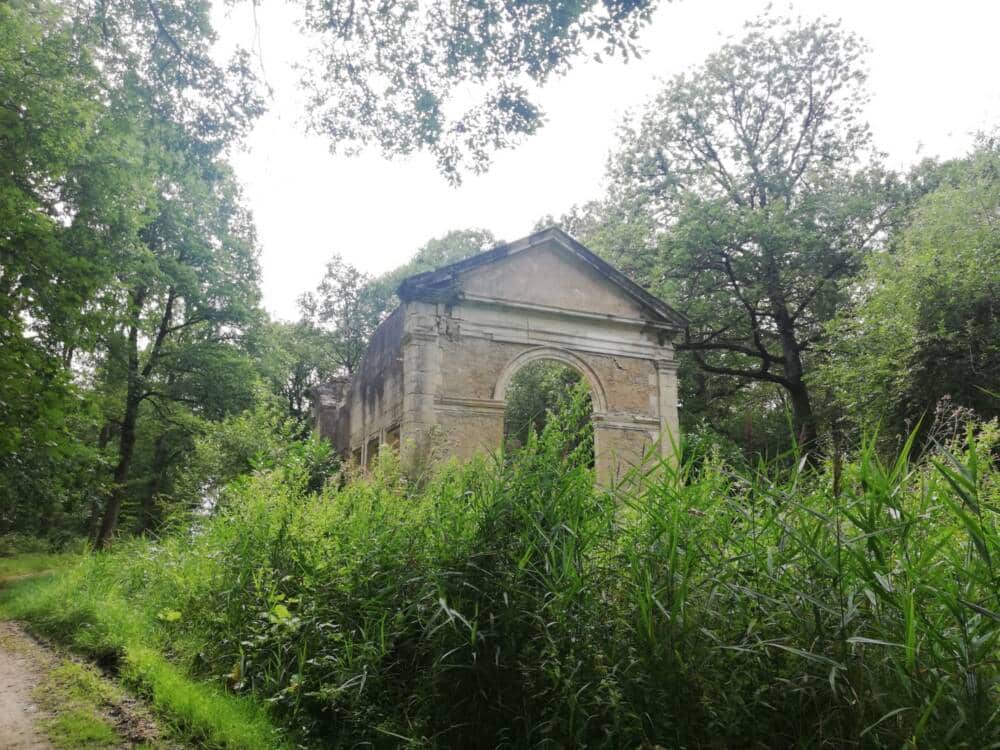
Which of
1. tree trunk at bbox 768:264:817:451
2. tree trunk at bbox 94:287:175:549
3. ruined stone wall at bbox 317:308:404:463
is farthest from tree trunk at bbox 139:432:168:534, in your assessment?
tree trunk at bbox 768:264:817:451

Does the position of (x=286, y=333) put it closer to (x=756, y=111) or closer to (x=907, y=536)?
(x=756, y=111)

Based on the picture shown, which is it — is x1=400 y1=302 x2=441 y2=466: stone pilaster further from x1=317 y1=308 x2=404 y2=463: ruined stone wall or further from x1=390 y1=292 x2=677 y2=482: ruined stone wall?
x1=317 y1=308 x2=404 y2=463: ruined stone wall

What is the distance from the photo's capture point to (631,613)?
3385 mm

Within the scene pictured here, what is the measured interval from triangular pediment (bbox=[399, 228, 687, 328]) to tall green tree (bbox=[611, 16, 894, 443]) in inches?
166

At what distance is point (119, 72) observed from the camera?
727cm

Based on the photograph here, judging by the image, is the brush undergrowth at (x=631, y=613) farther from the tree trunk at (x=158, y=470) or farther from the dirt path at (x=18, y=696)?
the tree trunk at (x=158, y=470)

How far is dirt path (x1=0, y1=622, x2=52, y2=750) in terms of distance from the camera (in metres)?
4.00

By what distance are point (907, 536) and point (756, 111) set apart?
20.3 metres

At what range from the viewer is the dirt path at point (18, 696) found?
13.1ft

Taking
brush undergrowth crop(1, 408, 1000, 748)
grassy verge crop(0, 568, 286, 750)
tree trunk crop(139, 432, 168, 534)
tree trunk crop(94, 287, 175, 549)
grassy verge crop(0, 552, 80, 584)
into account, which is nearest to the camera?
brush undergrowth crop(1, 408, 1000, 748)

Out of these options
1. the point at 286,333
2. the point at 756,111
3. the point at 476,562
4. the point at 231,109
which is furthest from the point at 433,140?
the point at 286,333

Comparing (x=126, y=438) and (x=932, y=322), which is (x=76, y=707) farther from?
(x=126, y=438)

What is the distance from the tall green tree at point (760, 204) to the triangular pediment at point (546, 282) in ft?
13.8

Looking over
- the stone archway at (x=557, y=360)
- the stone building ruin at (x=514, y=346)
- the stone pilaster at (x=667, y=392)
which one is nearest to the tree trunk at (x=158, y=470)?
the stone building ruin at (x=514, y=346)
